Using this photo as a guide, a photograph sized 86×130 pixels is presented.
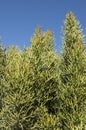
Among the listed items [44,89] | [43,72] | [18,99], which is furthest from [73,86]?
[18,99]

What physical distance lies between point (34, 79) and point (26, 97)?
2.79 meters

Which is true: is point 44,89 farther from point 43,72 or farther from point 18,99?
point 18,99

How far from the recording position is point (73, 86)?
36438 mm

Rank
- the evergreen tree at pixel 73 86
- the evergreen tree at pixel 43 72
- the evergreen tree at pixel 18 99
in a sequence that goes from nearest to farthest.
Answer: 1. the evergreen tree at pixel 73 86
2. the evergreen tree at pixel 18 99
3. the evergreen tree at pixel 43 72

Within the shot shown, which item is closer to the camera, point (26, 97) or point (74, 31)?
point (26, 97)

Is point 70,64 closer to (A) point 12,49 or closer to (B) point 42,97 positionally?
(B) point 42,97

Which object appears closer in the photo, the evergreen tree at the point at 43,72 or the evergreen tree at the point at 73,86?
the evergreen tree at the point at 73,86

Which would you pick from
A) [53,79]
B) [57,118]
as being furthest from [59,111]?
[53,79]

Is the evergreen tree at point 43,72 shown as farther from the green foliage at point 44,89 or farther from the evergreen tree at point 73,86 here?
the evergreen tree at point 73,86

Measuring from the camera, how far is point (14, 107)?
35.4 m

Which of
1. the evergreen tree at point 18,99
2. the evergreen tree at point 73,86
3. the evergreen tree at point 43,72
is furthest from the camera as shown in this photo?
the evergreen tree at point 43,72

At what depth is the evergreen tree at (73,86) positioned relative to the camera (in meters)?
35.2

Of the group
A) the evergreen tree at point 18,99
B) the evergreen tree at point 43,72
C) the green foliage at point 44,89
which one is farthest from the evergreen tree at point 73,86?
the evergreen tree at point 18,99

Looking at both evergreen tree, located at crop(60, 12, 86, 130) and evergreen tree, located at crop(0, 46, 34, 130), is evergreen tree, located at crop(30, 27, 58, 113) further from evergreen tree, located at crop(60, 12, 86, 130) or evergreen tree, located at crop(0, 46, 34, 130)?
evergreen tree, located at crop(0, 46, 34, 130)
